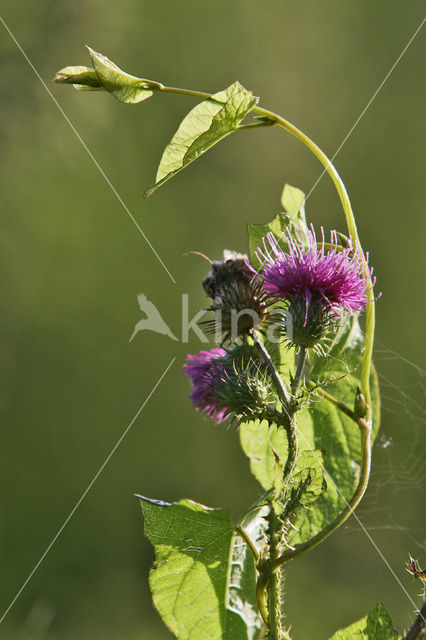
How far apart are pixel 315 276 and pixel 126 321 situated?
2.68 m

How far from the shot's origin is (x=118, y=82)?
59 cm

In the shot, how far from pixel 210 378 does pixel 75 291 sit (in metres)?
2.66

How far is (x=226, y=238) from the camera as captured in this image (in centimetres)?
374

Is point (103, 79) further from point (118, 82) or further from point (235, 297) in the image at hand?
point (235, 297)

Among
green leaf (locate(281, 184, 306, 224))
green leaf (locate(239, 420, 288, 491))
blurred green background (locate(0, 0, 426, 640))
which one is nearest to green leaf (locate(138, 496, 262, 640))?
green leaf (locate(239, 420, 288, 491))

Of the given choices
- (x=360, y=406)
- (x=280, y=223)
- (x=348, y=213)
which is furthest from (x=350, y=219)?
(x=360, y=406)

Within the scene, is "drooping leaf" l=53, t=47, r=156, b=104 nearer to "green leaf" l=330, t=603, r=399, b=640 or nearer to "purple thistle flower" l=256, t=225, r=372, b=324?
"purple thistle flower" l=256, t=225, r=372, b=324

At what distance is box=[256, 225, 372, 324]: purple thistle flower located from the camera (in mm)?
756

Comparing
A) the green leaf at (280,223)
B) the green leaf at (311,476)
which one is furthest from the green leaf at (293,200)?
the green leaf at (311,476)

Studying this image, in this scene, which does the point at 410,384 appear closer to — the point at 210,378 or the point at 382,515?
the point at 382,515

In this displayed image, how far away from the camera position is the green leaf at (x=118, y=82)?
570mm

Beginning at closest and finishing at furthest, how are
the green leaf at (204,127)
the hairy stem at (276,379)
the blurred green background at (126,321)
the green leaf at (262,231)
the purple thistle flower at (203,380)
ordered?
1. the green leaf at (204,127)
2. the hairy stem at (276,379)
3. the green leaf at (262,231)
4. the purple thistle flower at (203,380)
5. the blurred green background at (126,321)

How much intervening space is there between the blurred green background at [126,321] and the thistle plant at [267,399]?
2.15 meters

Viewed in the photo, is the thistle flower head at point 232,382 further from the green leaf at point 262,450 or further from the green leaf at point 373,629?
the green leaf at point 373,629
